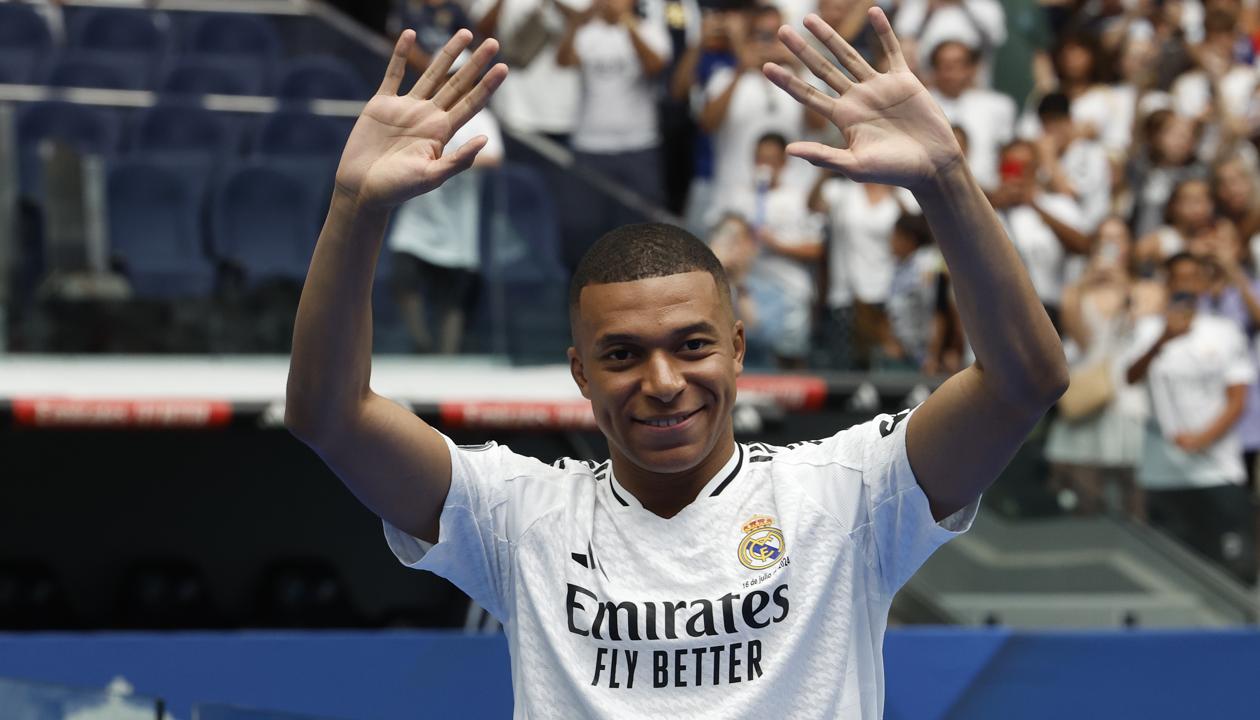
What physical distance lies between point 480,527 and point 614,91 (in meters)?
7.35

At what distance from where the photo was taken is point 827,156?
264cm

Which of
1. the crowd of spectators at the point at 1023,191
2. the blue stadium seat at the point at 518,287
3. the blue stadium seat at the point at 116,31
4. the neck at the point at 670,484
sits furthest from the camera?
the blue stadium seat at the point at 116,31

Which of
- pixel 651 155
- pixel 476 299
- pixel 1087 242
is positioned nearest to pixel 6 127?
pixel 476 299

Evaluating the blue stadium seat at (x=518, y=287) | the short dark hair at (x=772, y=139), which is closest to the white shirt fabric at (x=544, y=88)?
the short dark hair at (x=772, y=139)

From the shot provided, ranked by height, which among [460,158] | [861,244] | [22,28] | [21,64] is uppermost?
[22,28]

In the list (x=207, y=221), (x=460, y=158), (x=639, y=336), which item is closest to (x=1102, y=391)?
(x=207, y=221)

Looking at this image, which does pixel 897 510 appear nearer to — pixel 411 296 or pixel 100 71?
pixel 411 296

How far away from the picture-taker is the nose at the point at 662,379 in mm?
2781

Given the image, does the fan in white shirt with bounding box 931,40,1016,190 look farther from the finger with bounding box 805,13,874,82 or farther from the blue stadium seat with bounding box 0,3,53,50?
the finger with bounding box 805,13,874,82

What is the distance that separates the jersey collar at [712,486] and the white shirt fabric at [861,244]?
605 cm

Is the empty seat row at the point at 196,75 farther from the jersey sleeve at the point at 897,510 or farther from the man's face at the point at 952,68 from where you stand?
the jersey sleeve at the point at 897,510

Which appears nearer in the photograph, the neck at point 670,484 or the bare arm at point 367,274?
the bare arm at point 367,274

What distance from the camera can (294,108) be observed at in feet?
29.7

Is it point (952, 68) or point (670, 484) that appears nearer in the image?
point (670, 484)
